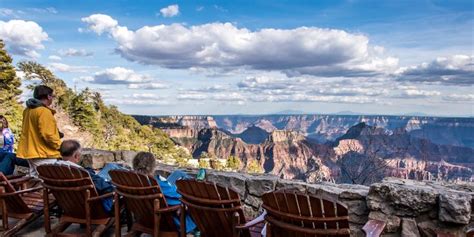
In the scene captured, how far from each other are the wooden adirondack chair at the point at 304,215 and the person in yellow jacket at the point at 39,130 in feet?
9.28

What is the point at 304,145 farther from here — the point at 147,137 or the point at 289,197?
the point at 289,197

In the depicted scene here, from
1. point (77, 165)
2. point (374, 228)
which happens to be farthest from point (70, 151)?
point (374, 228)

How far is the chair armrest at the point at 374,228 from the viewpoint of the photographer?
2.74 meters

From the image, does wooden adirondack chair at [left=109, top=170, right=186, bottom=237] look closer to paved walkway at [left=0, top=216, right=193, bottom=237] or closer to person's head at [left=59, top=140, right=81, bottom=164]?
paved walkway at [left=0, top=216, right=193, bottom=237]

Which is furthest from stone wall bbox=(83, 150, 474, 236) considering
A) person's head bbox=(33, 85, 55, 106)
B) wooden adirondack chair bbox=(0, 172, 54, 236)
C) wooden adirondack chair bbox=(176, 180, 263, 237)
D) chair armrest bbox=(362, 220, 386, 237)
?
person's head bbox=(33, 85, 55, 106)

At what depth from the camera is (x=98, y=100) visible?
35.5m

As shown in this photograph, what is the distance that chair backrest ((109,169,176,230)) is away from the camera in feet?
9.73

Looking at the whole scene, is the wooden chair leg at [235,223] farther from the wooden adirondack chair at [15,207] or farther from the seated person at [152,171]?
the wooden adirondack chair at [15,207]

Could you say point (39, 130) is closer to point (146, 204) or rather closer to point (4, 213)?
point (4, 213)

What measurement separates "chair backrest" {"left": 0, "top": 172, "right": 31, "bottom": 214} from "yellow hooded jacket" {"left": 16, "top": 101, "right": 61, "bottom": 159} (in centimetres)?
64

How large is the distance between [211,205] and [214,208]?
1.4 inches

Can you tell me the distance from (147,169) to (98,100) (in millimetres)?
34266

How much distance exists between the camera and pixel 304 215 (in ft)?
7.25

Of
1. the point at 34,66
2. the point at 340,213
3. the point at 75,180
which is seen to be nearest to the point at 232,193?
the point at 340,213
